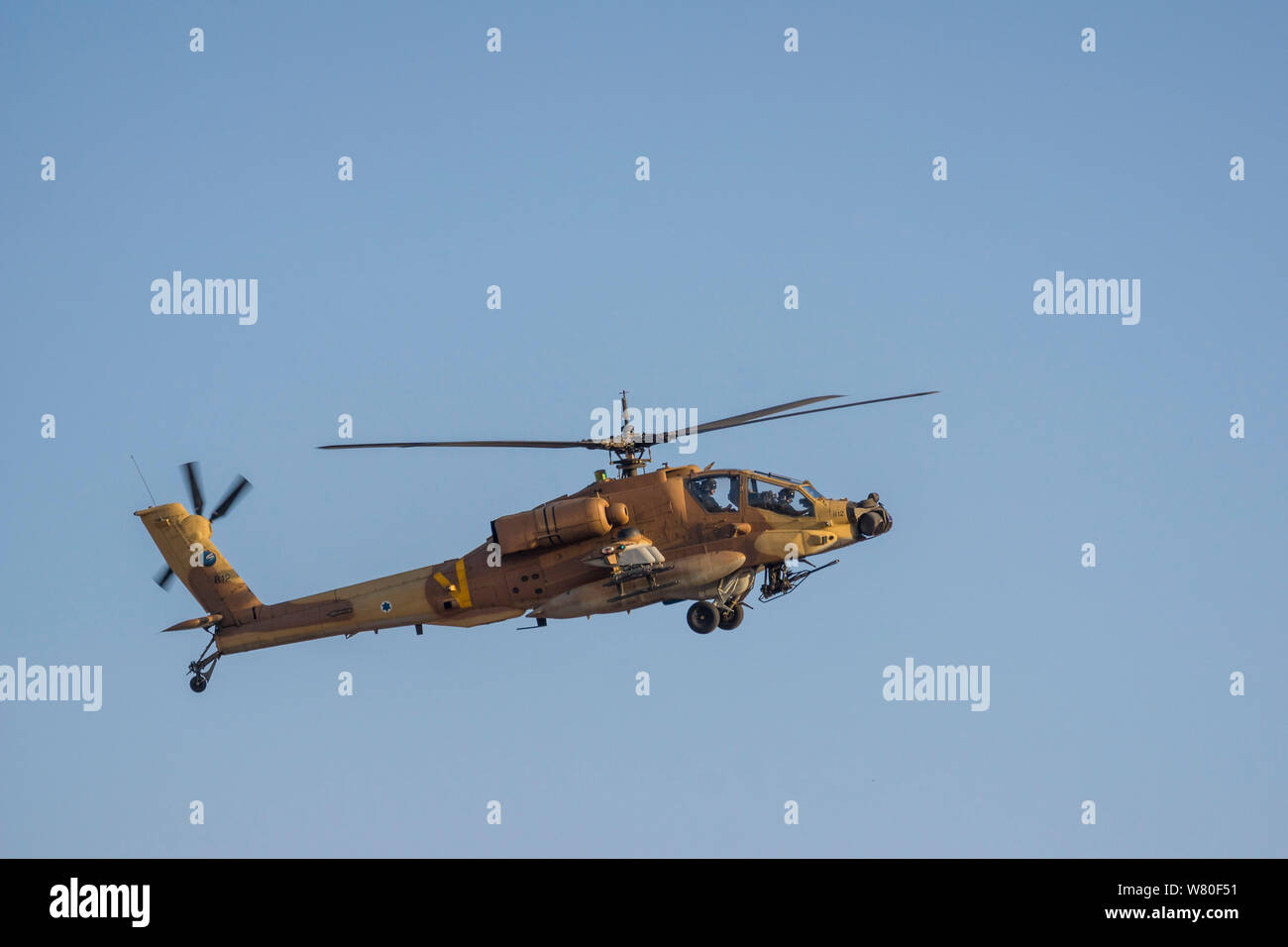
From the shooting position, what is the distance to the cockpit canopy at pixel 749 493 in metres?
55.0

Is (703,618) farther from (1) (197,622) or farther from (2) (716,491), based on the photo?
(1) (197,622)

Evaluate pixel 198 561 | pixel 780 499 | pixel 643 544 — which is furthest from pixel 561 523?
pixel 198 561

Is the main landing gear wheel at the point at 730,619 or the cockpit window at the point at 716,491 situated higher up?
the cockpit window at the point at 716,491

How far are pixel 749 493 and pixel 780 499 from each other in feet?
2.74

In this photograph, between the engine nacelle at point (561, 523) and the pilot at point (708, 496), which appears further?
the pilot at point (708, 496)

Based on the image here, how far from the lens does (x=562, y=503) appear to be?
55125mm

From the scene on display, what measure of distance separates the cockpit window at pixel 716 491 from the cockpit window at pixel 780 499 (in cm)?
40

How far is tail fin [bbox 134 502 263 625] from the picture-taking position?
2315 inches

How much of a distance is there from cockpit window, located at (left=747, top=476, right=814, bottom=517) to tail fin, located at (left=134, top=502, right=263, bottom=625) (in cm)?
1462

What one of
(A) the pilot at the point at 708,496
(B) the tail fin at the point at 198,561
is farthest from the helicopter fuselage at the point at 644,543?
(B) the tail fin at the point at 198,561

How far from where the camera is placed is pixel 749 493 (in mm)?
55062

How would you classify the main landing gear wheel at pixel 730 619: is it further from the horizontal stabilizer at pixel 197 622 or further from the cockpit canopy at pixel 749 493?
the horizontal stabilizer at pixel 197 622
